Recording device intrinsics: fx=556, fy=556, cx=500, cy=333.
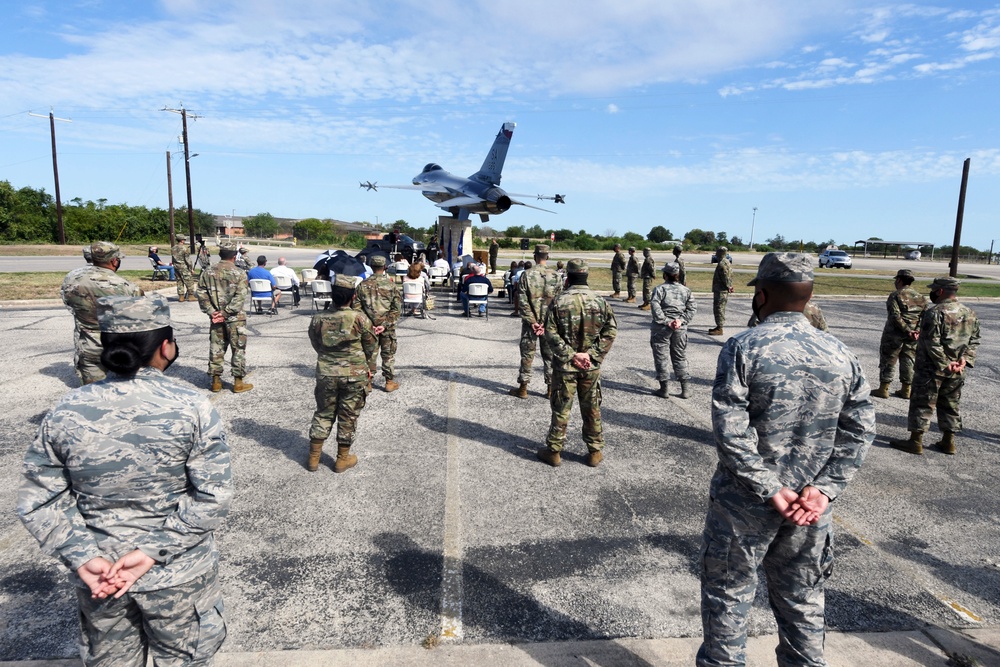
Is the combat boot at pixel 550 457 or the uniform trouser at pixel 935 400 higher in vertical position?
the uniform trouser at pixel 935 400

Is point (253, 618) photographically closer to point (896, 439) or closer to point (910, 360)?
point (896, 439)

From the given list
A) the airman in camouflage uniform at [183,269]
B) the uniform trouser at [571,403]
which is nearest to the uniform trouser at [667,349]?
the uniform trouser at [571,403]

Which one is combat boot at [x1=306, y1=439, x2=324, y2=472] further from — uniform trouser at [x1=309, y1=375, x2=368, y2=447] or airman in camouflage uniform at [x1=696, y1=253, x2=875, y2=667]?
airman in camouflage uniform at [x1=696, y1=253, x2=875, y2=667]

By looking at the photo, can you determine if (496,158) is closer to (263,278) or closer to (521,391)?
(263,278)

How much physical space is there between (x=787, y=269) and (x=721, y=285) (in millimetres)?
10471

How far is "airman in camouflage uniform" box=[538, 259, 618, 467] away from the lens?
552 cm

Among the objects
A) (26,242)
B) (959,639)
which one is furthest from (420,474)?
(26,242)

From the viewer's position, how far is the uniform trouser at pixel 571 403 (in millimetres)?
5543

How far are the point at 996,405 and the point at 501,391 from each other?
7.17 meters

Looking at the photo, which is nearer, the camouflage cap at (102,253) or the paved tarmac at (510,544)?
the paved tarmac at (510,544)

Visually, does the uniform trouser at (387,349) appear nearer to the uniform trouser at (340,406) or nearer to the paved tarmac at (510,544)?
the paved tarmac at (510,544)

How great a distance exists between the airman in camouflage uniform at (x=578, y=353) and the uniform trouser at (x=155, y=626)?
3674 mm

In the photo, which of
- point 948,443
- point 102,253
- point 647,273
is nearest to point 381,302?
point 102,253

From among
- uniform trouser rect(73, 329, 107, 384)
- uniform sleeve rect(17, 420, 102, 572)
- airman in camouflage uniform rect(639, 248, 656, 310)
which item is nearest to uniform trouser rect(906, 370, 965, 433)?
uniform sleeve rect(17, 420, 102, 572)
